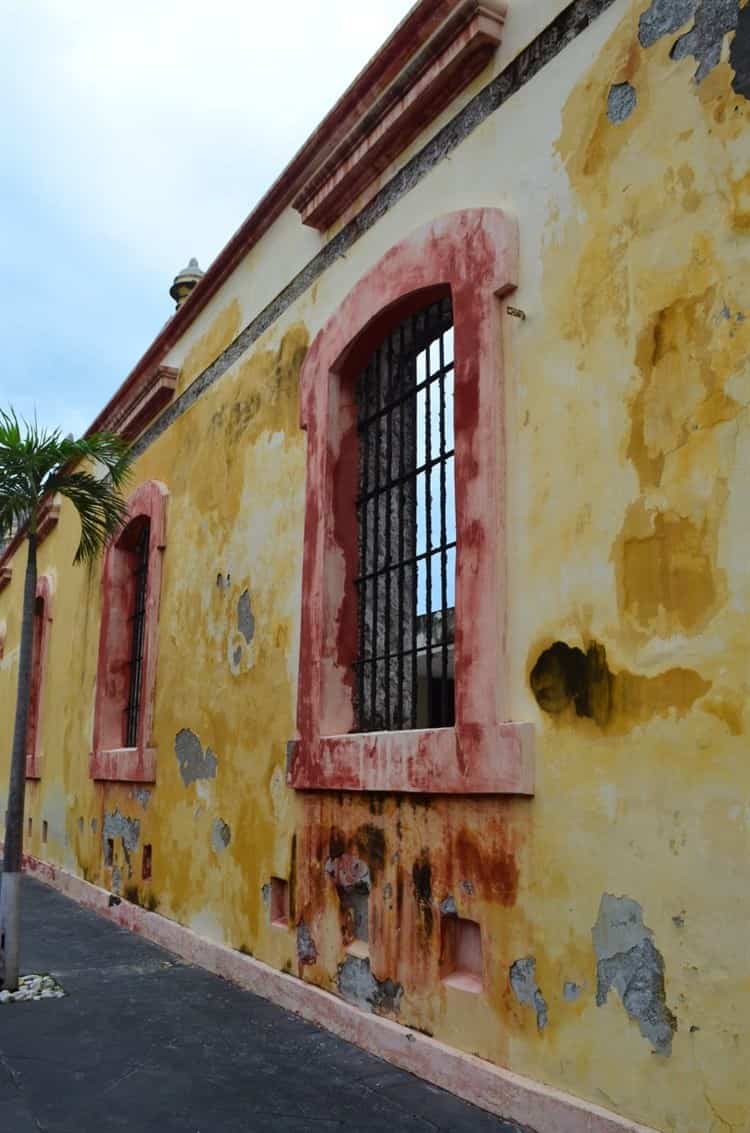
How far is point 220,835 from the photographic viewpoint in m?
6.65

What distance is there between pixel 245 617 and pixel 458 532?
259 centimetres

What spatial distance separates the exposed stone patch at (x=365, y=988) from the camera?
15.1 feet

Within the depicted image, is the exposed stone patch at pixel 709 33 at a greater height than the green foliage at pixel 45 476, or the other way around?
the exposed stone patch at pixel 709 33

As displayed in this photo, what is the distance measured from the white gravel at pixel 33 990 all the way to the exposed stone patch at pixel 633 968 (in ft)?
11.6

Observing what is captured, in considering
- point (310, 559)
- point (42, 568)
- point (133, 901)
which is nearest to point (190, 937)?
point (133, 901)

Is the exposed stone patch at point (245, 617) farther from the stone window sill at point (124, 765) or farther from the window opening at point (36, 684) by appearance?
the window opening at point (36, 684)

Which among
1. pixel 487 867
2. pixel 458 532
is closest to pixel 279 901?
pixel 487 867

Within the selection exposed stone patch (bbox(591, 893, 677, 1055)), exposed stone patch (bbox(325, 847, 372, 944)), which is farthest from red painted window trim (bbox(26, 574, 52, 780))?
exposed stone patch (bbox(591, 893, 677, 1055))

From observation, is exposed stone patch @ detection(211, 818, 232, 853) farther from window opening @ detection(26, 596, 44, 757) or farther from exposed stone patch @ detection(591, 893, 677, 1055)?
window opening @ detection(26, 596, 44, 757)

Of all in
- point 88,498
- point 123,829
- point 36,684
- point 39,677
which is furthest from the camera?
point 36,684

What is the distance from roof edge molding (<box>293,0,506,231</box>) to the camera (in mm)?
4715

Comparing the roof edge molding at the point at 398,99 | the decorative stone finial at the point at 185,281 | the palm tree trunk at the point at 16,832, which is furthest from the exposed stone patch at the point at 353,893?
the decorative stone finial at the point at 185,281

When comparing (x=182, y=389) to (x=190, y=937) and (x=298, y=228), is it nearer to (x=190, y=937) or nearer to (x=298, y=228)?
(x=298, y=228)

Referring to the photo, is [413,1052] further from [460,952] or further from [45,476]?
[45,476]
